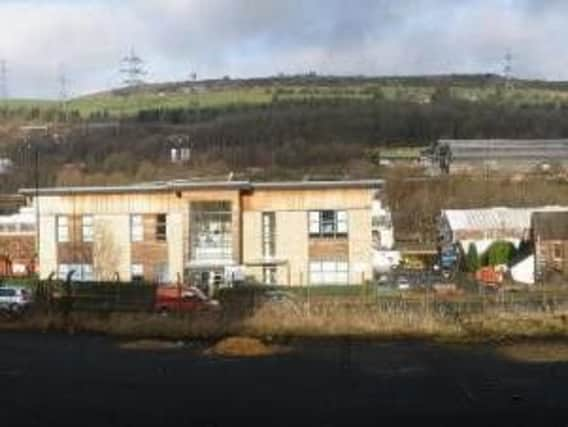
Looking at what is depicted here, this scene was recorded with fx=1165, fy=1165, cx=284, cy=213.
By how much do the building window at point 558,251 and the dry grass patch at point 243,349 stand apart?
62.3 m

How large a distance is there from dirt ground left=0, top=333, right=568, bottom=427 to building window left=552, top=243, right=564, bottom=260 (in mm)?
60315

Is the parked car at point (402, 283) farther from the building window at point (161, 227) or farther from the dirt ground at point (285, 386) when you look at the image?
the dirt ground at point (285, 386)

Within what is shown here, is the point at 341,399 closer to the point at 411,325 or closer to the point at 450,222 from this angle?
the point at 411,325

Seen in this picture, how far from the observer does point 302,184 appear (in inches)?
2638

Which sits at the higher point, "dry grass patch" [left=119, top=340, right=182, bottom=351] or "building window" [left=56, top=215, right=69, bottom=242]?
"building window" [left=56, top=215, right=69, bottom=242]

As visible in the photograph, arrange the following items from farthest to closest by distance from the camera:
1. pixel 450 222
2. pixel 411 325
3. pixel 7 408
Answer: pixel 450 222 → pixel 411 325 → pixel 7 408

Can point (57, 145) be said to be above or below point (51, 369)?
above

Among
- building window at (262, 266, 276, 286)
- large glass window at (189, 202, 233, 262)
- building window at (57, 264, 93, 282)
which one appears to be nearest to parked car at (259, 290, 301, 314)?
building window at (262, 266, 276, 286)

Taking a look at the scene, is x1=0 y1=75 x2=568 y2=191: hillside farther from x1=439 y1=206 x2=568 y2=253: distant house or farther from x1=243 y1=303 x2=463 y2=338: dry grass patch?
x1=243 y1=303 x2=463 y2=338: dry grass patch

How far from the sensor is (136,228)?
229 ft

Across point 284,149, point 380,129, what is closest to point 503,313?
point 284,149

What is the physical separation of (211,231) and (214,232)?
0.32 meters

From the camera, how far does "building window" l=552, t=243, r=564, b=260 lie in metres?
86.5

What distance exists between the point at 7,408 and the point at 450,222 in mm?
89405
